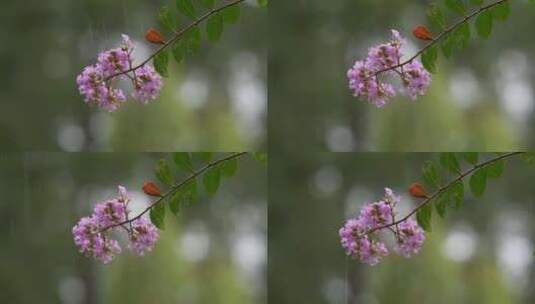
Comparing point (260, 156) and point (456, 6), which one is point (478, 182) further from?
point (260, 156)

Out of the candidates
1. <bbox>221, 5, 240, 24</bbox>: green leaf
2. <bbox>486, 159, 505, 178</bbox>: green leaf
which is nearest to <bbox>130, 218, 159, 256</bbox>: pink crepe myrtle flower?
<bbox>221, 5, 240, 24</bbox>: green leaf

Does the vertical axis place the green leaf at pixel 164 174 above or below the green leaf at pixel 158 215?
above

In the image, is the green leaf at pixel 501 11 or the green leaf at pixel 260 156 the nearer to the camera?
the green leaf at pixel 501 11

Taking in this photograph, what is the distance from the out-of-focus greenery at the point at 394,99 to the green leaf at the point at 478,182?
0.11 metres

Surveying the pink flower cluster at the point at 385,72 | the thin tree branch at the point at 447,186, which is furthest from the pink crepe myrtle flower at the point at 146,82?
the thin tree branch at the point at 447,186

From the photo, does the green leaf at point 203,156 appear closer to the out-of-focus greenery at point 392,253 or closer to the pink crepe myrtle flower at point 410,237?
the out-of-focus greenery at point 392,253

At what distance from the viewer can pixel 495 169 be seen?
1835mm

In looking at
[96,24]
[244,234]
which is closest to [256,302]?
[244,234]

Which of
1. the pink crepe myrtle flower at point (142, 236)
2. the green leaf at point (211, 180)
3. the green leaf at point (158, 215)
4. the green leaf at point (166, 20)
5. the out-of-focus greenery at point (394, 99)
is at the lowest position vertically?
the pink crepe myrtle flower at point (142, 236)

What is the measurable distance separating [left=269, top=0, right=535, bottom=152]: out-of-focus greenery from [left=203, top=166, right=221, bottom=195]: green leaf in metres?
0.16

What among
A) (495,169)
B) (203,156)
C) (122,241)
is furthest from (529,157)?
(122,241)

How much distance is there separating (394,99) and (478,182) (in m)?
0.27

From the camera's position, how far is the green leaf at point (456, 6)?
6.03 feet

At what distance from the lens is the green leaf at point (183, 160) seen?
1.92 meters
